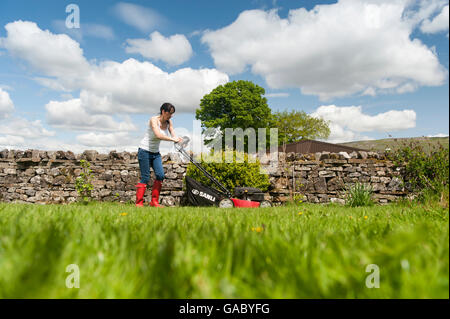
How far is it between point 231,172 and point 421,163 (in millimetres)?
4814

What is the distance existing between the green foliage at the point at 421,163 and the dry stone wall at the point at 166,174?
25 cm

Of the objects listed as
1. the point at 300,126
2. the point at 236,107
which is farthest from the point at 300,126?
the point at 236,107

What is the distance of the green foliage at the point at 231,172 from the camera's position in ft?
26.3

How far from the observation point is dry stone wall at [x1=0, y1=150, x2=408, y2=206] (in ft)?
27.3

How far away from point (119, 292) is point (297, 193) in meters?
7.83

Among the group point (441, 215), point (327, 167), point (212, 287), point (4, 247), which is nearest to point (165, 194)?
point (327, 167)

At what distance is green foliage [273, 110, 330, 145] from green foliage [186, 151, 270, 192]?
33089mm

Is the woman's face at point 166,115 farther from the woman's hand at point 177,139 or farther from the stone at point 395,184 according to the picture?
the stone at point 395,184

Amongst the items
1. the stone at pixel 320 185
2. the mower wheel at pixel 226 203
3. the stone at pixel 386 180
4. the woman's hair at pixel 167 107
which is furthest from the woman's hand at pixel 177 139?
the stone at pixel 386 180

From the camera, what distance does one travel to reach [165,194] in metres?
8.34

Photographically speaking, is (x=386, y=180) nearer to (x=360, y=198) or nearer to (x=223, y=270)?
(x=360, y=198)

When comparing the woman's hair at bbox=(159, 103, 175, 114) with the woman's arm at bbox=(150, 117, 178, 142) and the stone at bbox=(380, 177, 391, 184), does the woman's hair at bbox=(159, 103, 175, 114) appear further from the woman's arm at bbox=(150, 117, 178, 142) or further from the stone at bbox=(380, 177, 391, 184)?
the stone at bbox=(380, 177, 391, 184)

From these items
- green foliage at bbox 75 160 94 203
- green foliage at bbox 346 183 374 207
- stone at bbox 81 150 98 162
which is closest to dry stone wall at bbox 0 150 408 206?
stone at bbox 81 150 98 162

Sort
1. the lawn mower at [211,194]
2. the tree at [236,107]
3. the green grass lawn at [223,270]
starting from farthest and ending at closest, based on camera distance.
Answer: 1. the tree at [236,107]
2. the lawn mower at [211,194]
3. the green grass lawn at [223,270]
